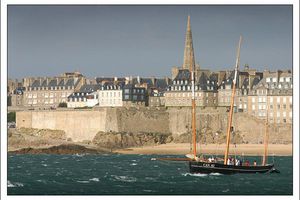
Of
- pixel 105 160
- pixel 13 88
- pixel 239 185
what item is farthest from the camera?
pixel 13 88

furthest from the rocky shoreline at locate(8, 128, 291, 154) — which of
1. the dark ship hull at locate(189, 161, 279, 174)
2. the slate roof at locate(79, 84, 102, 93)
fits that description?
the dark ship hull at locate(189, 161, 279, 174)

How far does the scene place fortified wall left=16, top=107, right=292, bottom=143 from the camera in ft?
228

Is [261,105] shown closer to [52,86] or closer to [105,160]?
[105,160]

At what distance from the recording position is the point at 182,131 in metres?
70.6

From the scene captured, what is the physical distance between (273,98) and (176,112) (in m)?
7.06

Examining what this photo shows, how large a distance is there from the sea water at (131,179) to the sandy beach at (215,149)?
493 cm

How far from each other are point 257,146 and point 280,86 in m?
5.90

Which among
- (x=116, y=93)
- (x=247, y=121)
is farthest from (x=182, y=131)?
(x=116, y=93)

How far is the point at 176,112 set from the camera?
236 feet

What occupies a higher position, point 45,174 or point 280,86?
point 280,86

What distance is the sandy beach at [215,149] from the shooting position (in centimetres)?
6159

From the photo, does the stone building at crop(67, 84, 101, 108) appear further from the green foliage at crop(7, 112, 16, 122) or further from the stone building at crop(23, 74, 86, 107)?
the green foliage at crop(7, 112, 16, 122)

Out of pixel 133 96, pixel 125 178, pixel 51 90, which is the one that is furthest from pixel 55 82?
pixel 125 178

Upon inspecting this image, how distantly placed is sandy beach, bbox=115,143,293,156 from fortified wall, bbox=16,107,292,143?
112 inches
